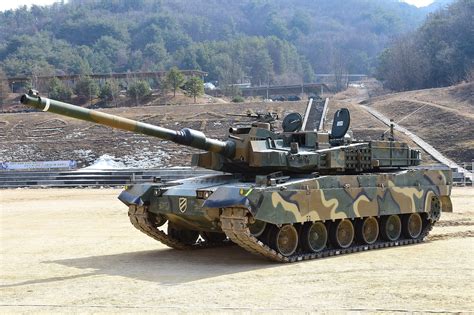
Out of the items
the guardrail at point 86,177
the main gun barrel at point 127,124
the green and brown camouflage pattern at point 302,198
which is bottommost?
the guardrail at point 86,177

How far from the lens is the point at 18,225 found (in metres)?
24.0

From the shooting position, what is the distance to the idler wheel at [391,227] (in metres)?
17.8

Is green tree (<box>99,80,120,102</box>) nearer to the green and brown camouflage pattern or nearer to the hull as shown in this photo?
the hull

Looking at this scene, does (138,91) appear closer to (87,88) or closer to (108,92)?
(108,92)

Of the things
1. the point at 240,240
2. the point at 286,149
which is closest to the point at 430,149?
the point at 286,149

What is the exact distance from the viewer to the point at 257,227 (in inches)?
601

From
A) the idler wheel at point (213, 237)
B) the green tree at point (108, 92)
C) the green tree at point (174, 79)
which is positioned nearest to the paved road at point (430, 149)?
the idler wheel at point (213, 237)

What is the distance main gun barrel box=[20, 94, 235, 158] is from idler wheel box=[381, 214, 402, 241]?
403 centimetres

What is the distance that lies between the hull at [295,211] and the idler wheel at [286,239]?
0.8 inches

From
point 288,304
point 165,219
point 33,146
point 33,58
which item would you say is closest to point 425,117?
point 33,146

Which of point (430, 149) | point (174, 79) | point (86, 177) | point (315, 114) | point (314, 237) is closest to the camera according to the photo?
point (314, 237)

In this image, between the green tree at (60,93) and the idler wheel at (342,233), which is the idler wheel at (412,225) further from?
the green tree at (60,93)

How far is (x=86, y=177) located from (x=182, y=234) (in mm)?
26483

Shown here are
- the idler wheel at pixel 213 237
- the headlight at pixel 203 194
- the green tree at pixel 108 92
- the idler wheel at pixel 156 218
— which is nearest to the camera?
the headlight at pixel 203 194
